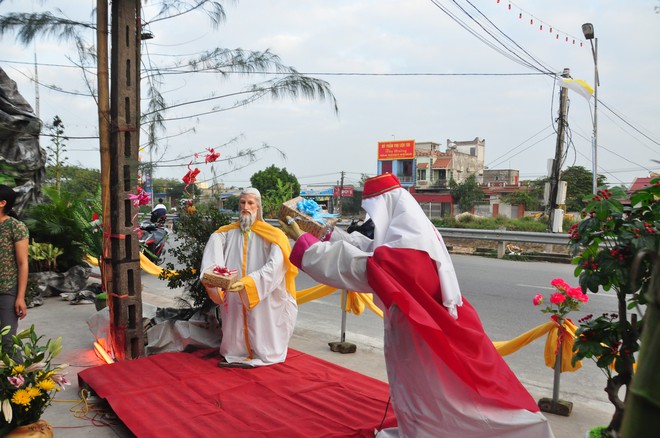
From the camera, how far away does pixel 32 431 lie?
3211mm

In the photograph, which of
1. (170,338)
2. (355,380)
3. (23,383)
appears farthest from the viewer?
(170,338)

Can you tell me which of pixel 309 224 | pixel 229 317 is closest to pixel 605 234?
pixel 309 224

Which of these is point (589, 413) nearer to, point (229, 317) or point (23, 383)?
point (229, 317)

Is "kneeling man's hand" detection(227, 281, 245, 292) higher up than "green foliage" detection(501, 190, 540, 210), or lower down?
lower down

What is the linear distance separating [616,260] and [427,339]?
3.69 feet

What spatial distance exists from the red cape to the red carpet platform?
1.04 metres

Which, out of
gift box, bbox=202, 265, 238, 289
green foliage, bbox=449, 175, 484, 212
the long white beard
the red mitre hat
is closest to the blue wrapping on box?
the red mitre hat

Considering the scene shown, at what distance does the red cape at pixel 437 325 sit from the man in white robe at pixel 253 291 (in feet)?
7.08

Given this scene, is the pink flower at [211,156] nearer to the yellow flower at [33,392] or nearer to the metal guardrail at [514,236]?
the yellow flower at [33,392]

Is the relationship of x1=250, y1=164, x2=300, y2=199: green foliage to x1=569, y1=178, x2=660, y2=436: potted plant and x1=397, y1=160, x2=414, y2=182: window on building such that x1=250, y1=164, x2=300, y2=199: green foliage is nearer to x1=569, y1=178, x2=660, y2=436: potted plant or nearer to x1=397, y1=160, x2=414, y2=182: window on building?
x1=397, y1=160, x2=414, y2=182: window on building

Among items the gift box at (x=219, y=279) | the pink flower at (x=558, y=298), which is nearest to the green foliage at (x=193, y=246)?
the gift box at (x=219, y=279)

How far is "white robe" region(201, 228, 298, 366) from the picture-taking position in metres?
5.03

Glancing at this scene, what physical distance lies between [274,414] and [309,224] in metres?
1.55

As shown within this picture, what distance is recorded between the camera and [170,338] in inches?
218
